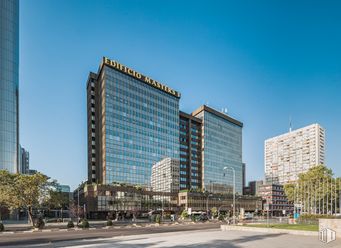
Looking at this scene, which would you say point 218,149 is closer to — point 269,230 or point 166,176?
point 166,176

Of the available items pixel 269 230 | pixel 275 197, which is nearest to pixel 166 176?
pixel 275 197

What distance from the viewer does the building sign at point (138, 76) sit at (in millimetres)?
114812

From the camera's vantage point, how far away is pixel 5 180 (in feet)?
228

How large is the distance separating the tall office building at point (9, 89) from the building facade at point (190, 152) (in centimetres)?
7809

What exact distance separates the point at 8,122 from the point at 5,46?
28.1 meters

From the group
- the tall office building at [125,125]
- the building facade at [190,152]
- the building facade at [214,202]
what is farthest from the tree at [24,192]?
the building facade at [190,152]

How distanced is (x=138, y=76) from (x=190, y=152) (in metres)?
53.8

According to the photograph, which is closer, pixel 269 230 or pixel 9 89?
pixel 269 230

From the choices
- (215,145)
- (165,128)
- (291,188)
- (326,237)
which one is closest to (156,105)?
(165,128)

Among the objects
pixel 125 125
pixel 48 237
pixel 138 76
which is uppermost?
pixel 138 76

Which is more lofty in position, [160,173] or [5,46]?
[5,46]

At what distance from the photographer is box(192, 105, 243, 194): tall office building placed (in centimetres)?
16159

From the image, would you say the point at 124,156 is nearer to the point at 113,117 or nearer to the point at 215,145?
the point at 113,117

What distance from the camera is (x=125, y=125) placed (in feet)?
382
